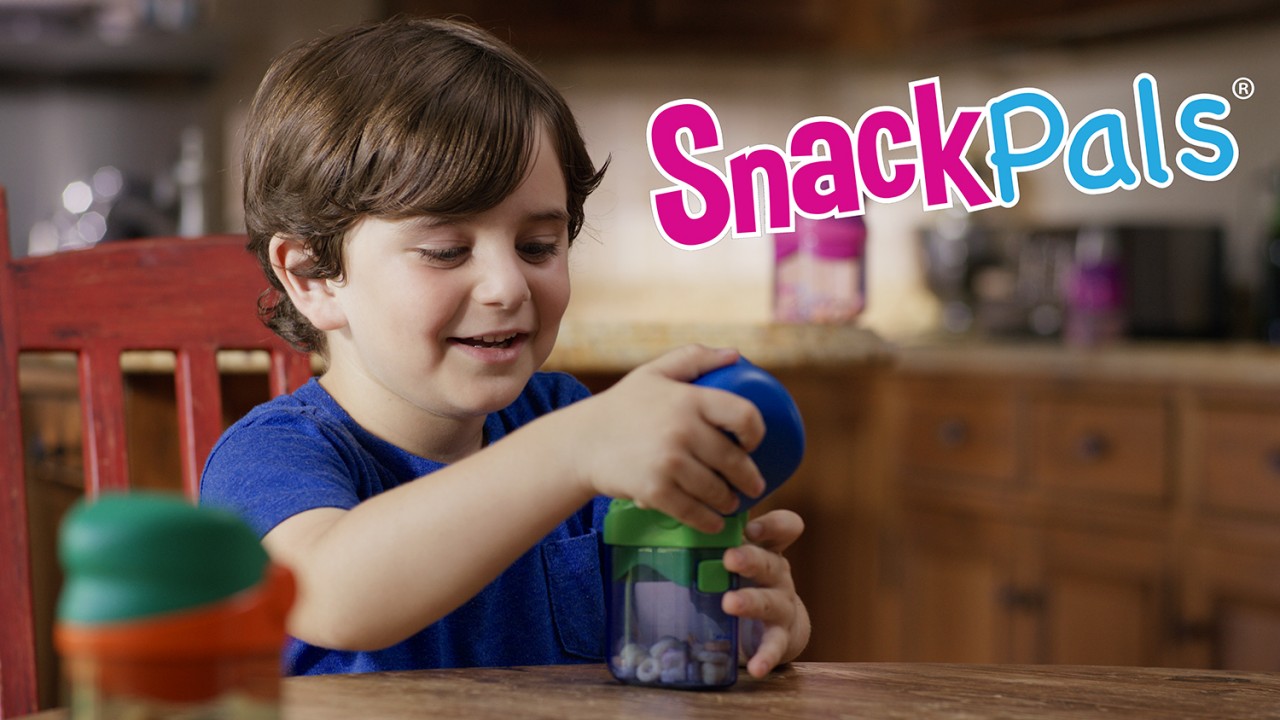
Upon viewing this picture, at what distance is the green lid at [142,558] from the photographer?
1.06 ft

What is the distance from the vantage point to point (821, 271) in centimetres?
215

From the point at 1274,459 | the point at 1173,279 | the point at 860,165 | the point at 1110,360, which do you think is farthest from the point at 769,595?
the point at 1173,279

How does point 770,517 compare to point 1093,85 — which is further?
point 1093,85

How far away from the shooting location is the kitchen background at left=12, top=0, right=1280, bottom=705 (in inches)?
86.5

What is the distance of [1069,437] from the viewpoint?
2461 millimetres

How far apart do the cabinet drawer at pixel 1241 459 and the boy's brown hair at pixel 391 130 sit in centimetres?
160

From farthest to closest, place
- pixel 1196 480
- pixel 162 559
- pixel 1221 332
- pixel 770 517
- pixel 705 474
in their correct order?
pixel 1221 332 < pixel 1196 480 < pixel 770 517 < pixel 705 474 < pixel 162 559

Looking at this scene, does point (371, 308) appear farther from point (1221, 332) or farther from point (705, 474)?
point (1221, 332)

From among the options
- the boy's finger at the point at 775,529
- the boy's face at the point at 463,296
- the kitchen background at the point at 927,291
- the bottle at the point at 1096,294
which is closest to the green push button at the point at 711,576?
the boy's finger at the point at 775,529

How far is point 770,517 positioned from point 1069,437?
1878 mm

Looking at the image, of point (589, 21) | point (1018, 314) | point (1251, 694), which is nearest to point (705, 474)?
point (1251, 694)

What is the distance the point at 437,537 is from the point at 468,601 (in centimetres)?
26

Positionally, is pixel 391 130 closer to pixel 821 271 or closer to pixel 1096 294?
pixel 821 271

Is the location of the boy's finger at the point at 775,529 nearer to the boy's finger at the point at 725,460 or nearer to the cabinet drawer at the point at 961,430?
the boy's finger at the point at 725,460
